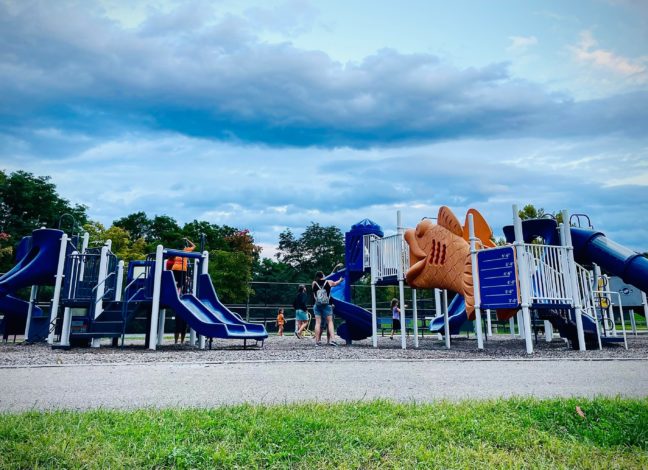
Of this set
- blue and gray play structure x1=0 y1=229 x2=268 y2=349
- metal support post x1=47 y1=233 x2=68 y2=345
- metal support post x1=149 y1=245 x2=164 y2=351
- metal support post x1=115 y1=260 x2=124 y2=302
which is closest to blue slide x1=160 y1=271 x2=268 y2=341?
blue and gray play structure x1=0 y1=229 x2=268 y2=349

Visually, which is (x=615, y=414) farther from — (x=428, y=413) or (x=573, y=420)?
(x=428, y=413)

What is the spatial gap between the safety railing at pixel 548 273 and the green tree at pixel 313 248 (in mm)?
36938

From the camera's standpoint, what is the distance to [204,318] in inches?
475

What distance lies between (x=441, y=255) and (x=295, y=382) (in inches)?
312

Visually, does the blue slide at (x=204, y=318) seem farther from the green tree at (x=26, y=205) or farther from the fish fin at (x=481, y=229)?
the green tree at (x=26, y=205)

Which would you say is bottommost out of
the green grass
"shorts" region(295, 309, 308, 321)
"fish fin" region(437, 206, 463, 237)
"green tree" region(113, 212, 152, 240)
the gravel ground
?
the green grass

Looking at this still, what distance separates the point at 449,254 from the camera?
12656 mm

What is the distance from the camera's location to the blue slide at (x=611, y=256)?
1295 centimetres

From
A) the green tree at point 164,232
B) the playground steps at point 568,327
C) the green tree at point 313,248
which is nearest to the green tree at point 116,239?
the green tree at point 164,232

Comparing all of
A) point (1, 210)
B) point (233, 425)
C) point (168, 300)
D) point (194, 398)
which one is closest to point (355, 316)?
point (168, 300)

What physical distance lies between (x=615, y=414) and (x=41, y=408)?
511 cm

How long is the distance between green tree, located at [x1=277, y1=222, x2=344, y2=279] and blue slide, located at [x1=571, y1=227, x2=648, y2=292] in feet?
114

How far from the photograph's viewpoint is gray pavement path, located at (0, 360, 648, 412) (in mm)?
4773

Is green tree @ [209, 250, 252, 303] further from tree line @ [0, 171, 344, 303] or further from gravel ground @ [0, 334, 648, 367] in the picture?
gravel ground @ [0, 334, 648, 367]
